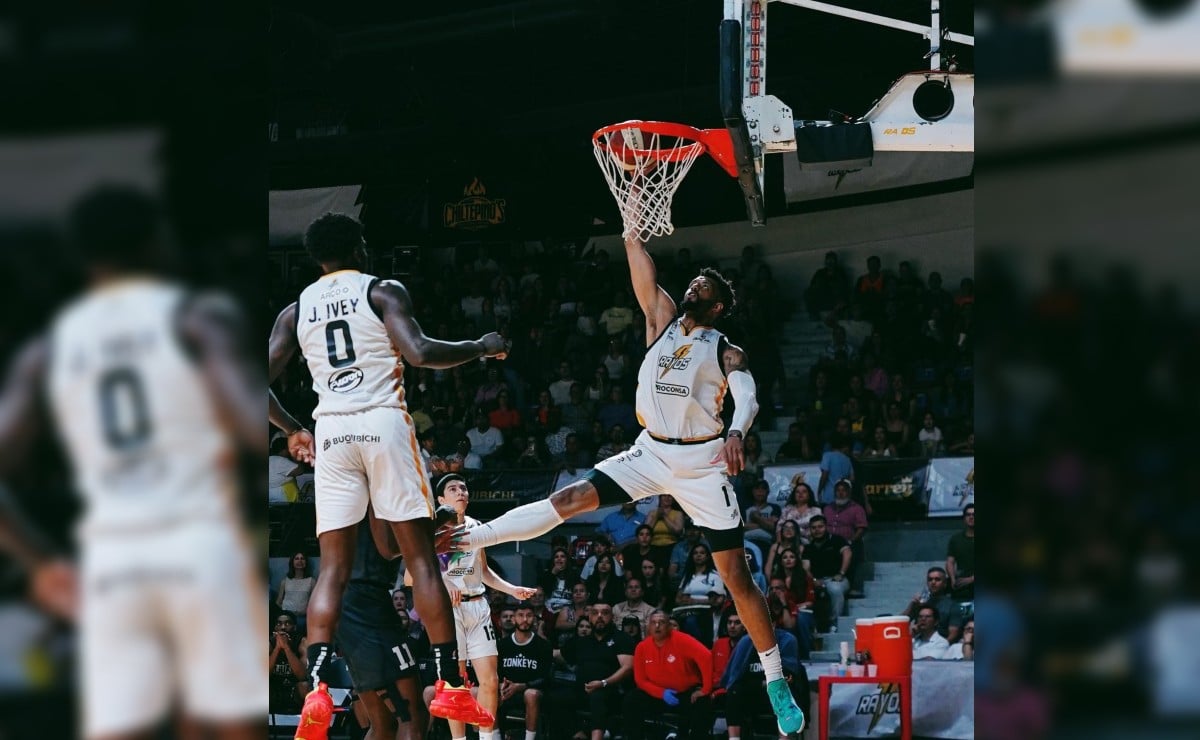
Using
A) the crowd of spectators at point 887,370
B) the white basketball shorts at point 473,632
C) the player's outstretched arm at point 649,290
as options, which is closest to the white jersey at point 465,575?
the white basketball shorts at point 473,632

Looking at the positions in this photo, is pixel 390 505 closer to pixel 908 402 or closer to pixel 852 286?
pixel 908 402

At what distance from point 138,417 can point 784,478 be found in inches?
520

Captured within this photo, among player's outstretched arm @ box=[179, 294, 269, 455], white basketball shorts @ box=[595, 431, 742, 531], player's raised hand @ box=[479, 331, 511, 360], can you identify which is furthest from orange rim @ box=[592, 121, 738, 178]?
player's outstretched arm @ box=[179, 294, 269, 455]

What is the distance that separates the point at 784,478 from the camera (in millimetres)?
14531

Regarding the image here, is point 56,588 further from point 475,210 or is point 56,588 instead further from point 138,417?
point 475,210

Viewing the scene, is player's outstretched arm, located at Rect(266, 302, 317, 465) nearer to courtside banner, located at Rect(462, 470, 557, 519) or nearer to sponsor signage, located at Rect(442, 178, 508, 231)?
courtside banner, located at Rect(462, 470, 557, 519)

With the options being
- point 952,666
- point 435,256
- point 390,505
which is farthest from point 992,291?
point 435,256

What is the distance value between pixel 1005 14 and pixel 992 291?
0.32 meters

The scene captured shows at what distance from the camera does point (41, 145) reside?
1.66 metres

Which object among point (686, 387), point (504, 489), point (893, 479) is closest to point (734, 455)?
point (686, 387)

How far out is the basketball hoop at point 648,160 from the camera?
27.8ft

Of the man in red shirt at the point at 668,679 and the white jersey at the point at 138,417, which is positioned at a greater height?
the white jersey at the point at 138,417

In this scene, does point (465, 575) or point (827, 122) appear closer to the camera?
point (827, 122)

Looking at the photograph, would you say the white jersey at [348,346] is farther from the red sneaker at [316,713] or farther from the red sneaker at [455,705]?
the red sneaker at [455,705]
